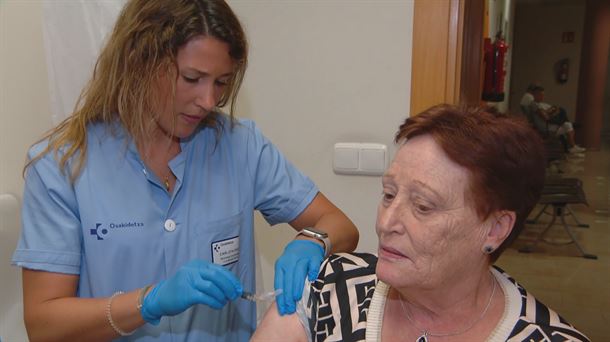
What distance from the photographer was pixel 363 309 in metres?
1.02

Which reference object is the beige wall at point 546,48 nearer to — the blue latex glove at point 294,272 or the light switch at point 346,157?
the light switch at point 346,157

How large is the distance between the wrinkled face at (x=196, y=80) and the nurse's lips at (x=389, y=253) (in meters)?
0.48

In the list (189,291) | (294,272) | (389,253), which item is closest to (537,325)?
(389,253)

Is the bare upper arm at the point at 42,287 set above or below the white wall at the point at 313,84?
below

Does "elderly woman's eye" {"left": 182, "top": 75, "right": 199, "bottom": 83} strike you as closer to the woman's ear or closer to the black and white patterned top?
the black and white patterned top

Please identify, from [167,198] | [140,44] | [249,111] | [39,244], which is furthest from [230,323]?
[249,111]

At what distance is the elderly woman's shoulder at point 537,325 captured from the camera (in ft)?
2.93

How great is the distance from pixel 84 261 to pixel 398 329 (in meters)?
0.68

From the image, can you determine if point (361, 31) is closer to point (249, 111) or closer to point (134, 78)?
point (249, 111)

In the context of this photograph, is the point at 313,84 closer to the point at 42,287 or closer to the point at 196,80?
the point at 196,80

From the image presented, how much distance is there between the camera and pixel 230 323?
126 centimetres

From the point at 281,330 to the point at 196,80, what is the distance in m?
0.56

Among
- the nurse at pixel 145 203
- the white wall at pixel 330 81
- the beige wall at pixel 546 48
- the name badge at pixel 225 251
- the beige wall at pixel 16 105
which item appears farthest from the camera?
the beige wall at pixel 546 48

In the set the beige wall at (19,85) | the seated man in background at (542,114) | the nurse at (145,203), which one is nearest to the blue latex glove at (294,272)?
the nurse at (145,203)
